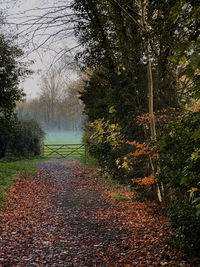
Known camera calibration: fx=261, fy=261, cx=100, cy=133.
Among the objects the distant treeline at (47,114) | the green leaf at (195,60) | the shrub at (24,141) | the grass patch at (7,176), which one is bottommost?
the grass patch at (7,176)

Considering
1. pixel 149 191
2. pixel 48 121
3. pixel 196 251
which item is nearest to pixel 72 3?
pixel 149 191

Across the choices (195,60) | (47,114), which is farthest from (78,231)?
(47,114)

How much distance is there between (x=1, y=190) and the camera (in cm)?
1038

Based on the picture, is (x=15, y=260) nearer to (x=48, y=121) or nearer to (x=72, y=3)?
(x=72, y=3)

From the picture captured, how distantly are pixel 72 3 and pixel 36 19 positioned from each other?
4.91ft

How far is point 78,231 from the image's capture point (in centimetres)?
700

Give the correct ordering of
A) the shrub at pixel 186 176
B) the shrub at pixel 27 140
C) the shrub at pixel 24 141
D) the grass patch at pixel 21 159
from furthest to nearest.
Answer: the shrub at pixel 27 140, the shrub at pixel 24 141, the grass patch at pixel 21 159, the shrub at pixel 186 176

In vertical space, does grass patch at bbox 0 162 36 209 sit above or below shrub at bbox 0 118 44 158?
below

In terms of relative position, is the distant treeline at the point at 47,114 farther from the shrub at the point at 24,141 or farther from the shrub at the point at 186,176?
the shrub at the point at 186,176

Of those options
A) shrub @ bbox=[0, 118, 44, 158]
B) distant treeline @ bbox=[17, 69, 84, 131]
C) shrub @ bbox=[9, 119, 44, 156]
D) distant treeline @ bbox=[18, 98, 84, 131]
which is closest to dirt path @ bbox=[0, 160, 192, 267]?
shrub @ bbox=[0, 118, 44, 158]

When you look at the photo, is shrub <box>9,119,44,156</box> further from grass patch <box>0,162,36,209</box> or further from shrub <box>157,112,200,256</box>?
shrub <box>157,112,200,256</box>

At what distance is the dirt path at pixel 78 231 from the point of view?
5277 mm

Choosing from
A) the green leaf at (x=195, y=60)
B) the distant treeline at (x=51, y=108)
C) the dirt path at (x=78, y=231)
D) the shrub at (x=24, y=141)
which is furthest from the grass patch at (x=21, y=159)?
the green leaf at (x=195, y=60)

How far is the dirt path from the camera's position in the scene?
5.28m
